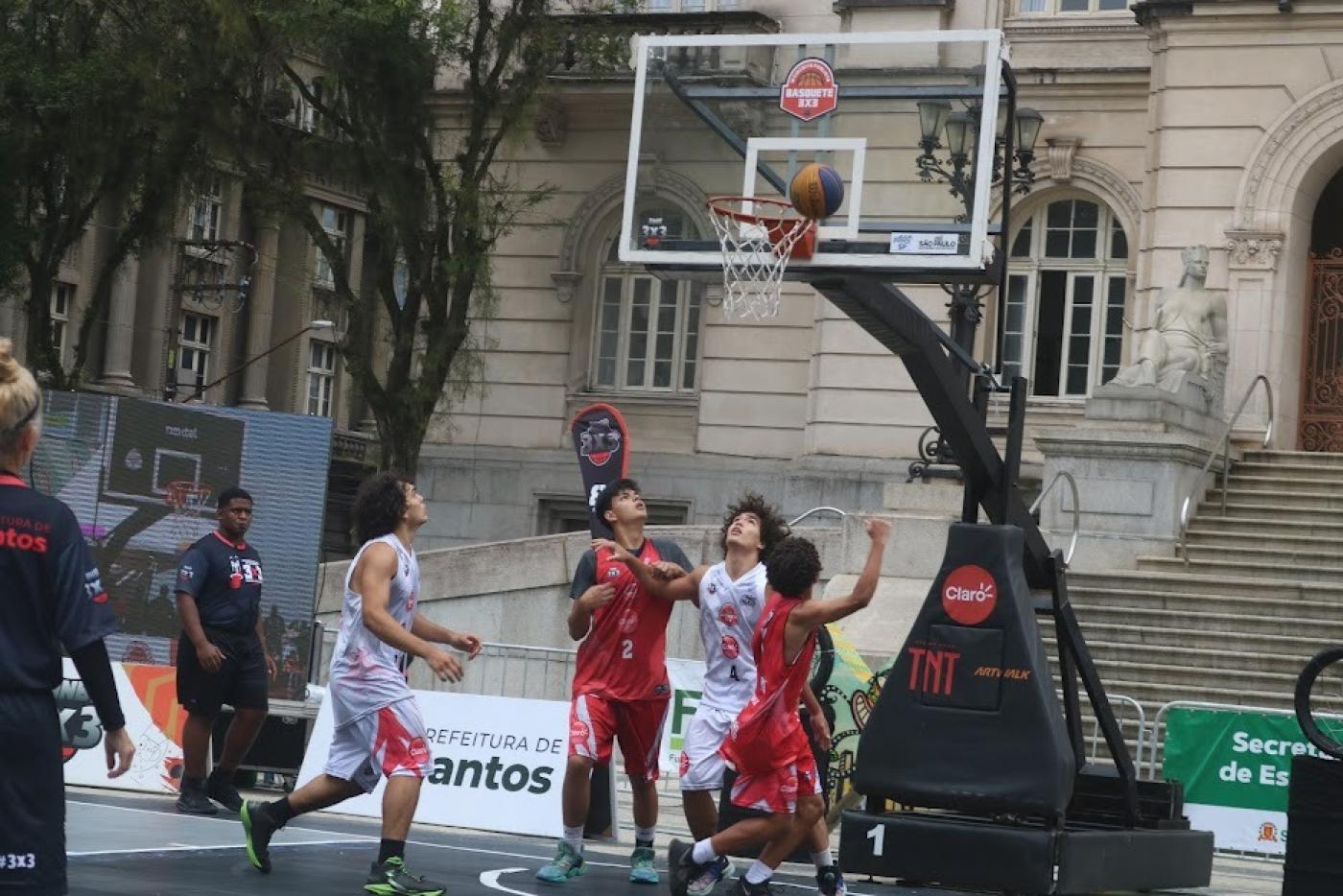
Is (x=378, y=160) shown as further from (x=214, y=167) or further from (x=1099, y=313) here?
(x=1099, y=313)

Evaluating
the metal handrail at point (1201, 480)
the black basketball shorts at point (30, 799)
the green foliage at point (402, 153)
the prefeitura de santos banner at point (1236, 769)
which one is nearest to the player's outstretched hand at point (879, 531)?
the black basketball shorts at point (30, 799)

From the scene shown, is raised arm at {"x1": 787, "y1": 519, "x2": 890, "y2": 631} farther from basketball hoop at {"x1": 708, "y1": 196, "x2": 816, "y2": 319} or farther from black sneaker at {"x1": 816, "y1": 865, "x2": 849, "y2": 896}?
basketball hoop at {"x1": 708, "y1": 196, "x2": 816, "y2": 319}

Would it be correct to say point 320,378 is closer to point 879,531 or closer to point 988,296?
point 988,296

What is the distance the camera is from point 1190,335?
87.0 ft

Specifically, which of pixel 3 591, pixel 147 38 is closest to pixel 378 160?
pixel 147 38

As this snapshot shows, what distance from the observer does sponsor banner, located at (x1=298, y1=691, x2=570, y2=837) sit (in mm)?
15086

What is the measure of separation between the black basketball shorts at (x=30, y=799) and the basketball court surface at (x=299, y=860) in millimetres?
3196

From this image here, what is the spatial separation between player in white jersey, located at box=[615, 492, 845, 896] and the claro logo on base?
3.74 ft

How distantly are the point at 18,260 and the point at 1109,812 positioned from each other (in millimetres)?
24803

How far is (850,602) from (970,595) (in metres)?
0.63

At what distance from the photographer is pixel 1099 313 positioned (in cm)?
3278

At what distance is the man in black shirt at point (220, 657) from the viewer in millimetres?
14367

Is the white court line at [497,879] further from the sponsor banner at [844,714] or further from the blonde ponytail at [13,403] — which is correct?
the blonde ponytail at [13,403]

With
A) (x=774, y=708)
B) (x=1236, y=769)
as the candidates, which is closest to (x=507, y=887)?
(x=774, y=708)
